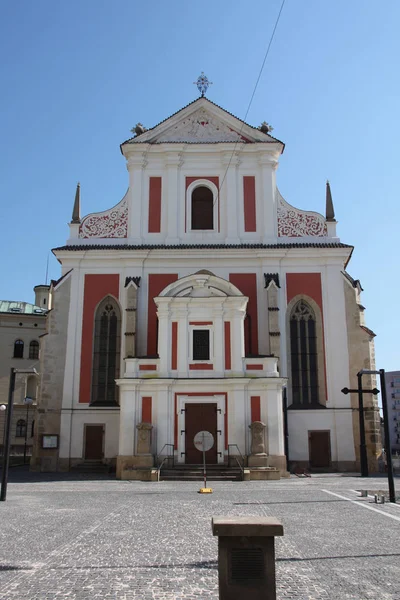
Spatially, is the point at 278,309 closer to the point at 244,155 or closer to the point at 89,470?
the point at 244,155

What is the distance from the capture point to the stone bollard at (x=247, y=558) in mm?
6207

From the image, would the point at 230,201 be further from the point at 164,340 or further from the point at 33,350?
the point at 33,350

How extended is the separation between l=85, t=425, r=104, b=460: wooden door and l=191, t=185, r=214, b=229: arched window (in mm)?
12828

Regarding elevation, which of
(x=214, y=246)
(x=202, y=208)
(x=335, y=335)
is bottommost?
(x=335, y=335)

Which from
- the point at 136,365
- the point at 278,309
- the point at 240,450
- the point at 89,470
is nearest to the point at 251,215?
the point at 278,309

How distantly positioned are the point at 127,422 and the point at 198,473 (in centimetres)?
429

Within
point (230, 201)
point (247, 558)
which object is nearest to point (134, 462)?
point (230, 201)

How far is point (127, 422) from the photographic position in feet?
92.4

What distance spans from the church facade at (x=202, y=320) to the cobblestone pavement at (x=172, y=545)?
8798 millimetres

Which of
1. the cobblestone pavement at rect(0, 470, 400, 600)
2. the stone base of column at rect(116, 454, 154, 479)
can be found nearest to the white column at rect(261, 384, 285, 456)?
the stone base of column at rect(116, 454, 154, 479)

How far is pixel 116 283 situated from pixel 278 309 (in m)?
9.33

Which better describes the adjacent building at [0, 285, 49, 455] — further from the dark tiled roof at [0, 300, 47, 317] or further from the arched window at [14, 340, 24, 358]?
the dark tiled roof at [0, 300, 47, 317]

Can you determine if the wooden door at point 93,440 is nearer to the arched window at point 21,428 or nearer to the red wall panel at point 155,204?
the red wall panel at point 155,204

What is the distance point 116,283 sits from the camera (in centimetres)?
3384
